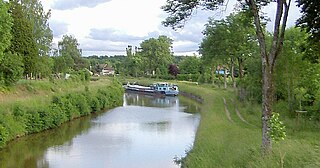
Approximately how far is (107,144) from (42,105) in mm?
9135

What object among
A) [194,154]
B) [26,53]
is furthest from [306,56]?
[26,53]

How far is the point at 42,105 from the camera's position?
34281mm

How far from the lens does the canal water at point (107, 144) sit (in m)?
22.4

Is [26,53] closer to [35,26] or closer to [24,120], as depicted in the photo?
[35,26]

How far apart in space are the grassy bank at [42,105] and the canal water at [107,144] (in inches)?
31.6

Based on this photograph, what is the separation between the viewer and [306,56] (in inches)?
623

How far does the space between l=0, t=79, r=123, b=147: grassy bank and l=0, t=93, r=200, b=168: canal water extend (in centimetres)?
80

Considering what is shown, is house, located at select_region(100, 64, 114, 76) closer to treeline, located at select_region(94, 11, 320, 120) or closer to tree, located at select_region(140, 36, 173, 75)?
tree, located at select_region(140, 36, 173, 75)

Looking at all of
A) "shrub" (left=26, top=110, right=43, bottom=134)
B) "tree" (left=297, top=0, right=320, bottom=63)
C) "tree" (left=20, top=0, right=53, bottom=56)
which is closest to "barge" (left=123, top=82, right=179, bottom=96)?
"tree" (left=20, top=0, right=53, bottom=56)

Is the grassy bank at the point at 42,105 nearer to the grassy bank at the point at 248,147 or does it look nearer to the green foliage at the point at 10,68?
the green foliage at the point at 10,68

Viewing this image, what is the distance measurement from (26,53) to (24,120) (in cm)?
1155

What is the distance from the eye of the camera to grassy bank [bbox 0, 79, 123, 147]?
95.6 feet

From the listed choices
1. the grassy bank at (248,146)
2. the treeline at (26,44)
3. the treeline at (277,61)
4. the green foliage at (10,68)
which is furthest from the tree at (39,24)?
the grassy bank at (248,146)

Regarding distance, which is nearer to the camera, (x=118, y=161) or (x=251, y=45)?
(x=118, y=161)
